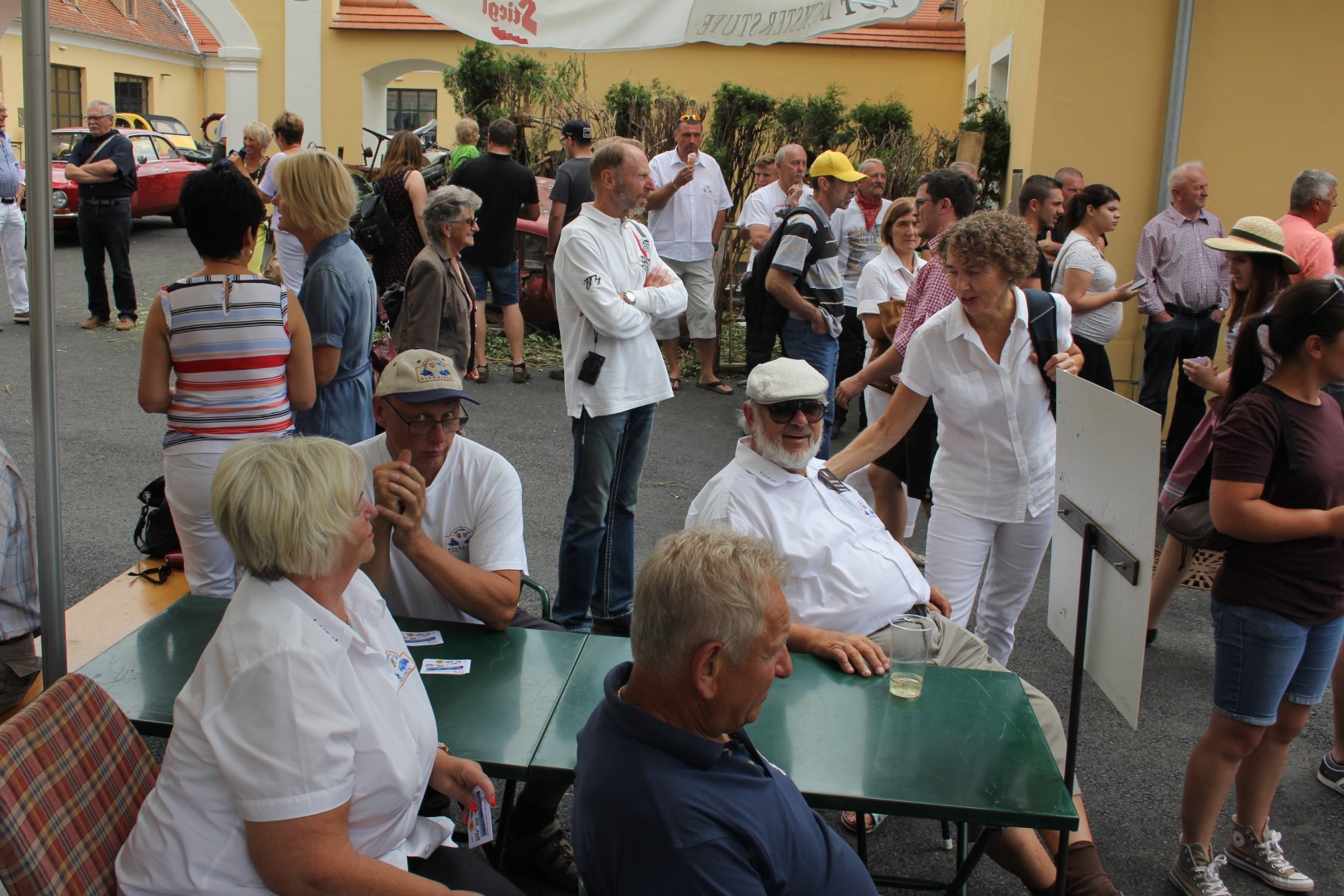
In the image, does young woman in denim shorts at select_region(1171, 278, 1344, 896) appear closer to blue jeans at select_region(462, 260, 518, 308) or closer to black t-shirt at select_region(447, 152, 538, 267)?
black t-shirt at select_region(447, 152, 538, 267)

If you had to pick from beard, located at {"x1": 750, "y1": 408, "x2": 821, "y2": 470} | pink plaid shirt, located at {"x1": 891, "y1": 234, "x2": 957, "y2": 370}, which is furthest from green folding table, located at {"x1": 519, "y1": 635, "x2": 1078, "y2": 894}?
pink plaid shirt, located at {"x1": 891, "y1": 234, "x2": 957, "y2": 370}

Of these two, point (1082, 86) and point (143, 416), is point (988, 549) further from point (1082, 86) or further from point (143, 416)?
point (143, 416)

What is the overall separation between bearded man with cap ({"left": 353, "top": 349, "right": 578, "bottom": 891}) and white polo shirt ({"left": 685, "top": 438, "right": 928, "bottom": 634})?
0.55 m

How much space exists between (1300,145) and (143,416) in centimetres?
835

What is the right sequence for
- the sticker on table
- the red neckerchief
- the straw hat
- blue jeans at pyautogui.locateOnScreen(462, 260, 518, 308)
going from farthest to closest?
blue jeans at pyautogui.locateOnScreen(462, 260, 518, 308) → the red neckerchief → the straw hat → the sticker on table

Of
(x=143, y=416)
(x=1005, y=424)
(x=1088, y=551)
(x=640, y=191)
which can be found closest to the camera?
(x=1088, y=551)

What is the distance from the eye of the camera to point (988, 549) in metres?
3.88

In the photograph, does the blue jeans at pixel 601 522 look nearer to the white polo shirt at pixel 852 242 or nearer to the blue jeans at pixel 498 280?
the white polo shirt at pixel 852 242

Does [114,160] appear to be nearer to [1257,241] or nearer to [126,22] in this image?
[1257,241]

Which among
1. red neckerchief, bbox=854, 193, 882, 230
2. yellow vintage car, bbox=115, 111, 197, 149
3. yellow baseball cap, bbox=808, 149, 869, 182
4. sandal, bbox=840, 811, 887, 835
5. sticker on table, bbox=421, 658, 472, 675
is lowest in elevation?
sandal, bbox=840, 811, 887, 835

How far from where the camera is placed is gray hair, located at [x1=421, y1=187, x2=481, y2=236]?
5477mm

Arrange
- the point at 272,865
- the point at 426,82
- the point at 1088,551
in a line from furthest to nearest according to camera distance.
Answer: the point at 426,82 → the point at 1088,551 → the point at 272,865

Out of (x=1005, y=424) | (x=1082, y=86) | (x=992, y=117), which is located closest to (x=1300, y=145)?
(x=1082, y=86)

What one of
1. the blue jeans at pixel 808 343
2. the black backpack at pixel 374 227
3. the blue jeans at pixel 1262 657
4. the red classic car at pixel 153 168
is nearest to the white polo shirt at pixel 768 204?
the blue jeans at pixel 808 343
